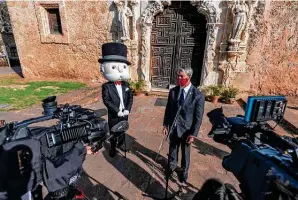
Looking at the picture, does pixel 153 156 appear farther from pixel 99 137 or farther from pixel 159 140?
pixel 99 137

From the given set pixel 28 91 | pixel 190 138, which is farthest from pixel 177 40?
pixel 28 91

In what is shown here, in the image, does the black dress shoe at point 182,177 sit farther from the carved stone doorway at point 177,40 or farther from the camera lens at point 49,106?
the carved stone doorway at point 177,40

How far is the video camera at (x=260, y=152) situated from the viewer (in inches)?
42.8

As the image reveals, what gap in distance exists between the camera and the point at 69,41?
26.8 feet

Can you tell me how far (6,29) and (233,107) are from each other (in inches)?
805

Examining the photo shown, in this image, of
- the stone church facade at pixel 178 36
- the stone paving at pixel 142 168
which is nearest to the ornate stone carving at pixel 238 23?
the stone church facade at pixel 178 36

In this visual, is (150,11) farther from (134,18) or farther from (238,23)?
(238,23)

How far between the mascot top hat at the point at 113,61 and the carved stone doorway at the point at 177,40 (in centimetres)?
446

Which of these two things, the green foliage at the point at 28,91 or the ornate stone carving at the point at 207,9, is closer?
the ornate stone carving at the point at 207,9

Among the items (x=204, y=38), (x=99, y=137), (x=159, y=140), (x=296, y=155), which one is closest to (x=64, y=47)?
(x=204, y=38)

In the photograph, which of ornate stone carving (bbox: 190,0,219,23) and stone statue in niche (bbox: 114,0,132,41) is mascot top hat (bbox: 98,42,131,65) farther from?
ornate stone carving (bbox: 190,0,219,23)

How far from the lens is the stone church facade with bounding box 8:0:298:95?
5.96 metres

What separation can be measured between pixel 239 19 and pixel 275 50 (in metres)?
1.73

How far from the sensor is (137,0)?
655 cm
